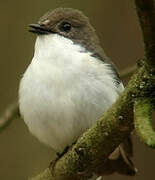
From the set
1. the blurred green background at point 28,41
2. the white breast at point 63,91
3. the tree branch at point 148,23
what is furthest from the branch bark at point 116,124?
the blurred green background at point 28,41

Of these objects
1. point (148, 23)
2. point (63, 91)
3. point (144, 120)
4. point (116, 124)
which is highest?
point (148, 23)

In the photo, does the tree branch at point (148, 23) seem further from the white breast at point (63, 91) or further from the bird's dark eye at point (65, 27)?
the bird's dark eye at point (65, 27)

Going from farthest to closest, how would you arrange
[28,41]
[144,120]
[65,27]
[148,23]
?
[28,41]
[65,27]
[144,120]
[148,23]

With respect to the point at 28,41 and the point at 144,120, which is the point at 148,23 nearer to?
the point at 144,120

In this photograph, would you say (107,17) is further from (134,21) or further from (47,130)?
(47,130)

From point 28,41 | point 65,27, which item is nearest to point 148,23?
point 65,27

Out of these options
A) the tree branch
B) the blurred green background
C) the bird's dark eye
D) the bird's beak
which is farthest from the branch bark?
the blurred green background

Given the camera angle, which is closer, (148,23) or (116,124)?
(148,23)
